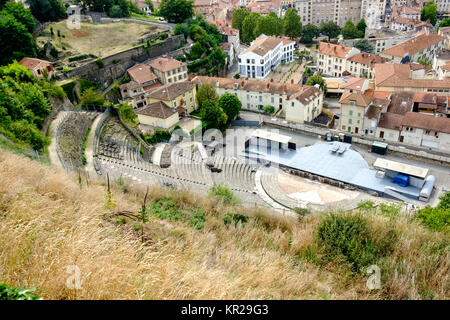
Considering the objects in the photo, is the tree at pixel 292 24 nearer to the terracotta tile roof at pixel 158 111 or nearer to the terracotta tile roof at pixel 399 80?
the terracotta tile roof at pixel 399 80

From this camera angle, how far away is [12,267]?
5.25 metres

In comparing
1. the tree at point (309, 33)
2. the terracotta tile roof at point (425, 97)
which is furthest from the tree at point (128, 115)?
the tree at point (309, 33)

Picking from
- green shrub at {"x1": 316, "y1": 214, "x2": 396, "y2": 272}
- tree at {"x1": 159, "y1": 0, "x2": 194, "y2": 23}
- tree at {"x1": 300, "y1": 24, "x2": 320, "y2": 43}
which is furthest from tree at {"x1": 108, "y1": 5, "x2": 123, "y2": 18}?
green shrub at {"x1": 316, "y1": 214, "x2": 396, "y2": 272}

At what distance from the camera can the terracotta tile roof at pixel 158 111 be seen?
29359mm

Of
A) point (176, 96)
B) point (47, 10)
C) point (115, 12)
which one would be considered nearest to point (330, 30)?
point (115, 12)

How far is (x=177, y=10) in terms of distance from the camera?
4928cm

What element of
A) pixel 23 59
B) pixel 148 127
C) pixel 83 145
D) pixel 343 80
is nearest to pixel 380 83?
pixel 343 80

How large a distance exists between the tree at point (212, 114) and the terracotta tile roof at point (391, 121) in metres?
14.6

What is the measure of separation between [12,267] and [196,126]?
84.0 feet

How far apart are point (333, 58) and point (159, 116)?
31.6 m

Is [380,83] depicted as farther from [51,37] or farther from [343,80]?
[51,37]

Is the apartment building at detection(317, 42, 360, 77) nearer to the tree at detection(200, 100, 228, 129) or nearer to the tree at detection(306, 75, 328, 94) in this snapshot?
the tree at detection(306, 75, 328, 94)

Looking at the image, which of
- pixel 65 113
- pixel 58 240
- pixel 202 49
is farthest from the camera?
pixel 202 49

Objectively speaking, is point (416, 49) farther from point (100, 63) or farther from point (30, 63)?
point (30, 63)
